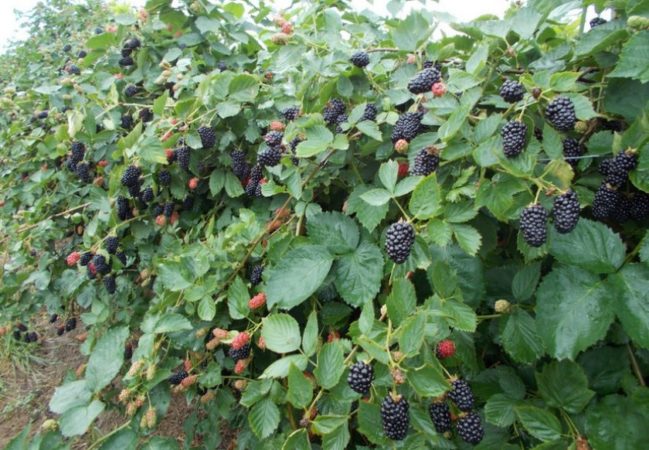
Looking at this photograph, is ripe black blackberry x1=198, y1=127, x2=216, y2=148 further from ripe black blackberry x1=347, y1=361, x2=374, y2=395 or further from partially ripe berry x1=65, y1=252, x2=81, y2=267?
ripe black blackberry x1=347, y1=361, x2=374, y2=395

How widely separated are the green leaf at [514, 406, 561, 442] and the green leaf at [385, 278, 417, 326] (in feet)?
0.95

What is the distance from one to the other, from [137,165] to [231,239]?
489 millimetres

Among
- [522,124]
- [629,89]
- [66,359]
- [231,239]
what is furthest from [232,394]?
[66,359]

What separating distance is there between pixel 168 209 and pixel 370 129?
893 mm

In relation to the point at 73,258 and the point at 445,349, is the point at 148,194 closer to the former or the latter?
the point at 73,258

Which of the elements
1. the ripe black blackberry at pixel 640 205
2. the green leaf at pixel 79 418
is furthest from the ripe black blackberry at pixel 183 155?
the ripe black blackberry at pixel 640 205

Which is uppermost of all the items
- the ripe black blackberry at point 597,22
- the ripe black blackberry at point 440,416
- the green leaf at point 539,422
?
the ripe black blackberry at point 597,22

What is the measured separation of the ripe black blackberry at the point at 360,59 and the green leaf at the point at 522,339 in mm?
658

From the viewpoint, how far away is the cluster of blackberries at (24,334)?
2.42m

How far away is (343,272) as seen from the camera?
1.02 metres

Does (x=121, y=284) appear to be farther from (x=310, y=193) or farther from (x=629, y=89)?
(x=629, y=89)

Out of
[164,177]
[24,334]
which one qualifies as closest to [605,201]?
[164,177]

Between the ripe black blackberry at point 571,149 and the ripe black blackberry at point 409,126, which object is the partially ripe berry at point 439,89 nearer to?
the ripe black blackberry at point 409,126

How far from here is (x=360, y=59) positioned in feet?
3.64
